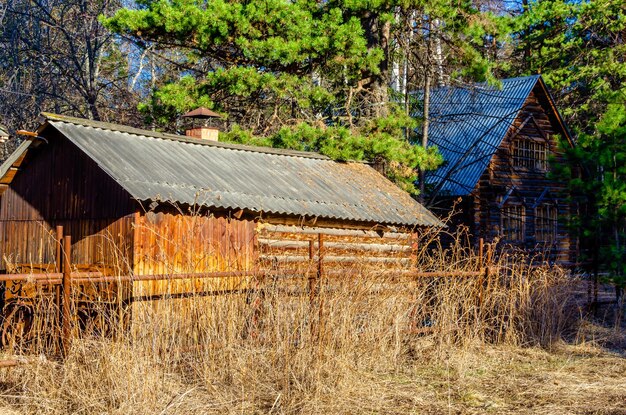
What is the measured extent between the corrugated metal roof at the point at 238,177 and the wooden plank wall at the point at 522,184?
9.01m

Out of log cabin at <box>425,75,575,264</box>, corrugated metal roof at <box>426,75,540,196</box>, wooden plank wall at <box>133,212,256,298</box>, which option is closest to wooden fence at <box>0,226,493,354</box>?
wooden plank wall at <box>133,212,256,298</box>

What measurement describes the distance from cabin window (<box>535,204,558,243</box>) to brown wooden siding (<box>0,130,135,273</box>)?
18707 millimetres

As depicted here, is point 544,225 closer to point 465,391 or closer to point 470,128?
point 470,128

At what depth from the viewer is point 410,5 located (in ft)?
67.3

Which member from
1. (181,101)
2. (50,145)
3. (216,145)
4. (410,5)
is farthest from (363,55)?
(50,145)

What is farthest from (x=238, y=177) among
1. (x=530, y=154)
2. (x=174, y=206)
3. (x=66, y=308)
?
(x=530, y=154)

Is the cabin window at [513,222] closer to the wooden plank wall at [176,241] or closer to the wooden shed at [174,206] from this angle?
the wooden shed at [174,206]

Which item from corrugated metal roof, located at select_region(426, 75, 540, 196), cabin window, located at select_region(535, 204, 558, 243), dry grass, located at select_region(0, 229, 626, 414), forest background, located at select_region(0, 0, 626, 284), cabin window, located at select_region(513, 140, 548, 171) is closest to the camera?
dry grass, located at select_region(0, 229, 626, 414)

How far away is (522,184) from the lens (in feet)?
91.5

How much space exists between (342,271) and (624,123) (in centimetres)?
976

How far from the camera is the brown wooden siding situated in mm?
12328

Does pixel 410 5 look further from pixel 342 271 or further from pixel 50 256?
pixel 342 271

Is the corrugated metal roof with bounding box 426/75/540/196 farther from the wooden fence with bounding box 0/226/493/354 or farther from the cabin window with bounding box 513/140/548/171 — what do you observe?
the wooden fence with bounding box 0/226/493/354

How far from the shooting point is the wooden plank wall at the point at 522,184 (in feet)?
87.5
